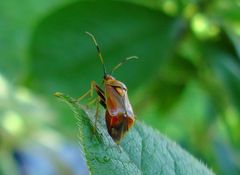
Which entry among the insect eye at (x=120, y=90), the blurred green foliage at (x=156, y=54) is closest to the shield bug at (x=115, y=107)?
the insect eye at (x=120, y=90)

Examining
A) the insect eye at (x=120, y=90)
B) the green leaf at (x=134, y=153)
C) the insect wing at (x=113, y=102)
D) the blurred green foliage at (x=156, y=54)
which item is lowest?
the blurred green foliage at (x=156, y=54)

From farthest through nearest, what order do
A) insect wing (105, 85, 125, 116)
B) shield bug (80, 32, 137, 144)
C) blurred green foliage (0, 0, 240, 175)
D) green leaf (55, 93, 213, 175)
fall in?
blurred green foliage (0, 0, 240, 175) < insect wing (105, 85, 125, 116) < shield bug (80, 32, 137, 144) < green leaf (55, 93, 213, 175)

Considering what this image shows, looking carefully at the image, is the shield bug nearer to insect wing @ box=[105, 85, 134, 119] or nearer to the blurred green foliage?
insect wing @ box=[105, 85, 134, 119]

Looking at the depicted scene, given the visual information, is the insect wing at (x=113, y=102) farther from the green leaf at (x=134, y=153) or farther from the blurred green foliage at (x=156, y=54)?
the blurred green foliage at (x=156, y=54)

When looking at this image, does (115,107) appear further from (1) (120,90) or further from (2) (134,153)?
(2) (134,153)

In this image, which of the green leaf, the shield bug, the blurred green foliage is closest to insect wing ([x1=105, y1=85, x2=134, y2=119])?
the shield bug

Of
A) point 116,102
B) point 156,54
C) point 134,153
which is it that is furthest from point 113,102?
point 156,54

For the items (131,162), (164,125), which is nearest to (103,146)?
(131,162)

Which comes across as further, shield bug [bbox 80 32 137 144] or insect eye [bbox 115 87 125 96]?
insect eye [bbox 115 87 125 96]

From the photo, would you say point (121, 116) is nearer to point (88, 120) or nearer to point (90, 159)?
point (88, 120)

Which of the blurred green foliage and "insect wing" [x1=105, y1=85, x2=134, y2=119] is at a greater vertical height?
"insect wing" [x1=105, y1=85, x2=134, y2=119]
